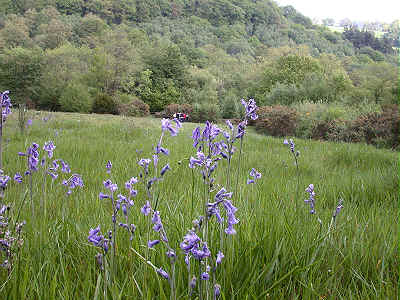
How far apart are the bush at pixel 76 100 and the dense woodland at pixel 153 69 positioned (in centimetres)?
9

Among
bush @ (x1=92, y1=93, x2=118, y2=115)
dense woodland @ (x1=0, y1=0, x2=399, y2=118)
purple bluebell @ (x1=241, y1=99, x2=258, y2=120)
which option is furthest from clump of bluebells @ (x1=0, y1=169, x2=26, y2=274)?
bush @ (x1=92, y1=93, x2=118, y2=115)

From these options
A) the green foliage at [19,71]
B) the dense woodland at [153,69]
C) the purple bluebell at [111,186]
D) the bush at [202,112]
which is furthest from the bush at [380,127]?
the green foliage at [19,71]

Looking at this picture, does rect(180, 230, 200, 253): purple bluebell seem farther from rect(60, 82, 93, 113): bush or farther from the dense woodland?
rect(60, 82, 93, 113): bush

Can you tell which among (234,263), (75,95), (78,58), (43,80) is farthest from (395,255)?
(78,58)

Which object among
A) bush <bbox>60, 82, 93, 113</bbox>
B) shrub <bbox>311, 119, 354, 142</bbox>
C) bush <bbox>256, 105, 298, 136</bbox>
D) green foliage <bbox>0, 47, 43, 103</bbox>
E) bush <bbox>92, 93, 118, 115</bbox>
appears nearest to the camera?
shrub <bbox>311, 119, 354, 142</bbox>

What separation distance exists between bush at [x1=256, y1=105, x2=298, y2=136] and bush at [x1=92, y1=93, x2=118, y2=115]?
16.4 metres

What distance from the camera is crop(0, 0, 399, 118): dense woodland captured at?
25.7 meters

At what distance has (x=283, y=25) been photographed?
106m

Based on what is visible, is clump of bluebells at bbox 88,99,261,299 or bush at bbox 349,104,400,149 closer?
clump of bluebells at bbox 88,99,261,299

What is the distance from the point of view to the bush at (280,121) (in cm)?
1406

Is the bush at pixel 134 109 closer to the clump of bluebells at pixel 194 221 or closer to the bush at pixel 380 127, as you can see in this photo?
the bush at pixel 380 127

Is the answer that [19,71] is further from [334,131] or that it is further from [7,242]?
[7,242]

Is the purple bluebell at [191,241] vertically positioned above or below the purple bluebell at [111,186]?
above

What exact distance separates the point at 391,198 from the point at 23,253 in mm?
3176
